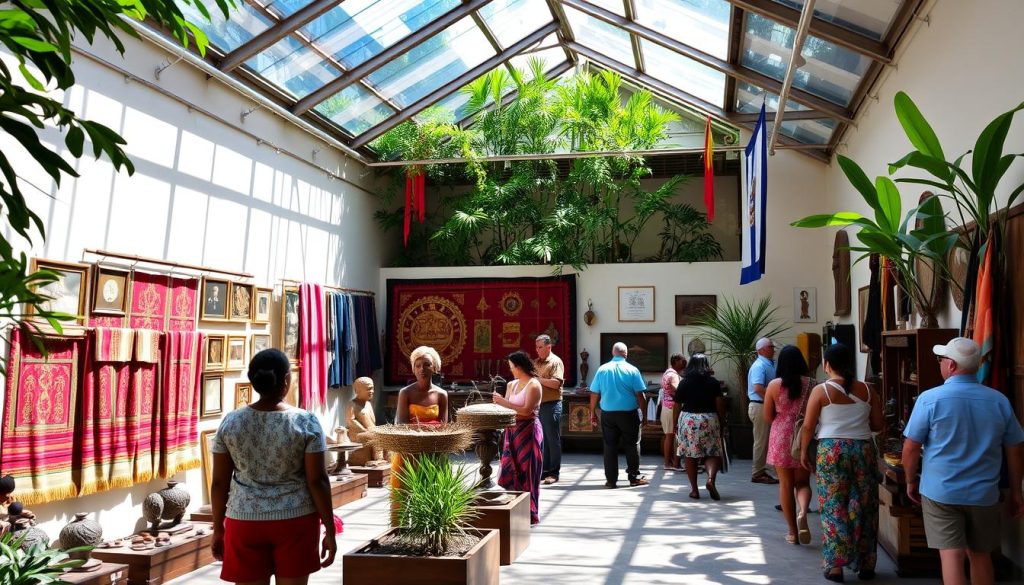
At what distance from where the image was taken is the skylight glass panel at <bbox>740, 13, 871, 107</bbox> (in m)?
8.09

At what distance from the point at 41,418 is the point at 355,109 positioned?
237 inches

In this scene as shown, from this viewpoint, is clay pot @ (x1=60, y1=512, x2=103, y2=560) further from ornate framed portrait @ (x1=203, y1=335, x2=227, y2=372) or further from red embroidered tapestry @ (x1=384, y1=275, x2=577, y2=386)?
red embroidered tapestry @ (x1=384, y1=275, x2=577, y2=386)

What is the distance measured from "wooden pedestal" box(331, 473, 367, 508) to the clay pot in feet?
8.19

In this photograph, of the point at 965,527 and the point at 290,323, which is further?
the point at 290,323

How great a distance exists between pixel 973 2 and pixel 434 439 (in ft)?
15.5

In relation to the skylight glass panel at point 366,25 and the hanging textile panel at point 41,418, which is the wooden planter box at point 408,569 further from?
the skylight glass panel at point 366,25

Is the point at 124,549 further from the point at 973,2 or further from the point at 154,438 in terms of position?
the point at 973,2

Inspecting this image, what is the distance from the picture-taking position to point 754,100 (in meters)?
10.7

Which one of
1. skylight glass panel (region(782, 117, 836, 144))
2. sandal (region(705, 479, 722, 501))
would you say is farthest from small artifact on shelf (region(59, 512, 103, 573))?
skylight glass panel (region(782, 117, 836, 144))

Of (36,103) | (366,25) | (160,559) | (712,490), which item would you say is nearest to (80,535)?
(160,559)

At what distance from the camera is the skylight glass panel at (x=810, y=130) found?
1030cm

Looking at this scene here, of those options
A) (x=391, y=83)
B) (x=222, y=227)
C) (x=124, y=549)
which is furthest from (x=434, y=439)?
(x=391, y=83)

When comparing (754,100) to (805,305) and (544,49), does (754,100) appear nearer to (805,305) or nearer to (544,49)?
(805,305)

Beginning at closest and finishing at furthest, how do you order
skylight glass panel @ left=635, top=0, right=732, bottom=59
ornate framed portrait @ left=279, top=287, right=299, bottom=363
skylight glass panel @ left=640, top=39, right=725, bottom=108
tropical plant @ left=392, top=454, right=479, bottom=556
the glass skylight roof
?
tropical plant @ left=392, top=454, right=479, bottom=556 < the glass skylight roof < skylight glass panel @ left=635, top=0, right=732, bottom=59 < ornate framed portrait @ left=279, top=287, right=299, bottom=363 < skylight glass panel @ left=640, top=39, right=725, bottom=108
